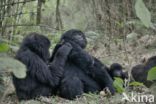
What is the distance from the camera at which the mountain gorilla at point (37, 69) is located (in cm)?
527

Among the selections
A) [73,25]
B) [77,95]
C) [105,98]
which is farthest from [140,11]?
[73,25]

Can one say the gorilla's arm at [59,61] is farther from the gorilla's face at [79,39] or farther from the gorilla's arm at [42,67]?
the gorilla's face at [79,39]

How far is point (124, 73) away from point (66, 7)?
7.82 m

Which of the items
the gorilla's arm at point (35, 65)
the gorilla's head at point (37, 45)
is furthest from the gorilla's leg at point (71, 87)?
the gorilla's head at point (37, 45)

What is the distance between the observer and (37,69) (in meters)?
5.29

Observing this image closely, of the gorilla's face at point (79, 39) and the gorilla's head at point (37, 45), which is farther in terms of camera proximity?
the gorilla's face at point (79, 39)

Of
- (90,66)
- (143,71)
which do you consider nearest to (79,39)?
(90,66)

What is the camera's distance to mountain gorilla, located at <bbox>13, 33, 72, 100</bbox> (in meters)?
5.27

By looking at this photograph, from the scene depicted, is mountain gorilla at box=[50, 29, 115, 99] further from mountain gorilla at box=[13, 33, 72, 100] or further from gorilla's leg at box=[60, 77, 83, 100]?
mountain gorilla at box=[13, 33, 72, 100]

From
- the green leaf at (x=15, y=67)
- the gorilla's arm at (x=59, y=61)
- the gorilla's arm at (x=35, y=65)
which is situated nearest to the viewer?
the green leaf at (x=15, y=67)

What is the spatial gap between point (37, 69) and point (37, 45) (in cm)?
41

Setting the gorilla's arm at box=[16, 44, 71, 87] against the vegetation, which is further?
the gorilla's arm at box=[16, 44, 71, 87]

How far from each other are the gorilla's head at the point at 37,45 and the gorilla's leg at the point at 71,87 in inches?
20.2

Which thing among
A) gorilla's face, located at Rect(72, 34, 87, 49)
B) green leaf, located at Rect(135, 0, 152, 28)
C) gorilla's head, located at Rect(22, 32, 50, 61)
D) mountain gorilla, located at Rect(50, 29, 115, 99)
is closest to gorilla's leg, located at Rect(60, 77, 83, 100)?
mountain gorilla, located at Rect(50, 29, 115, 99)
